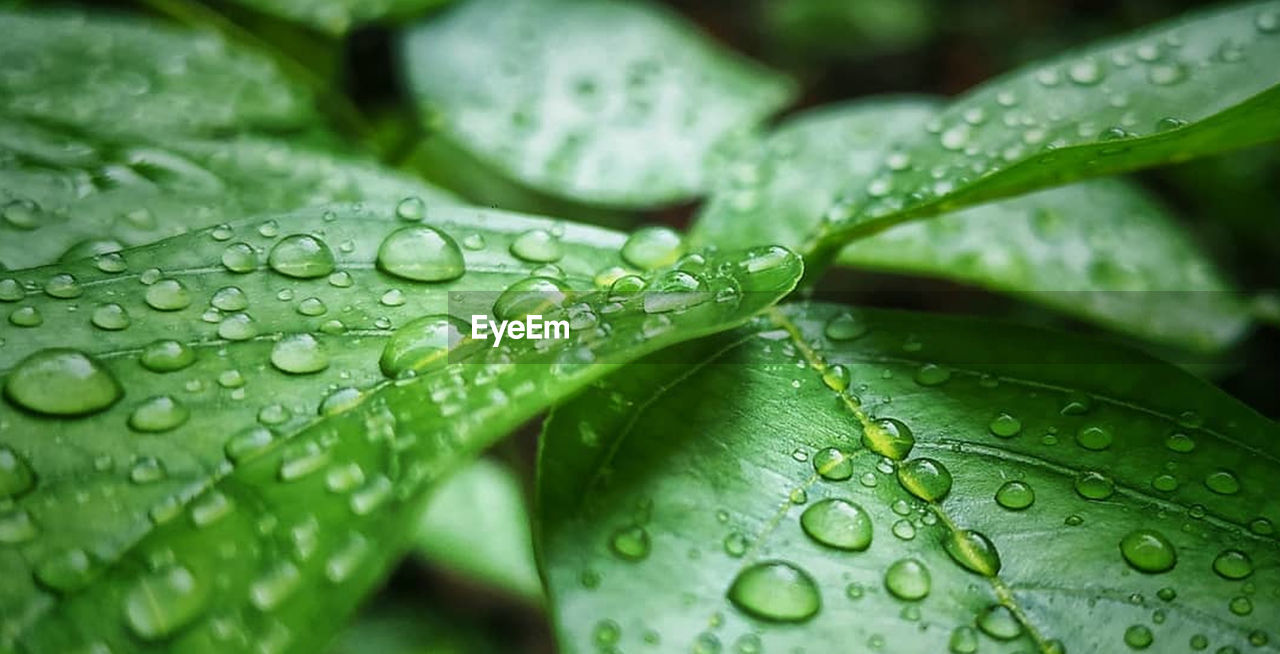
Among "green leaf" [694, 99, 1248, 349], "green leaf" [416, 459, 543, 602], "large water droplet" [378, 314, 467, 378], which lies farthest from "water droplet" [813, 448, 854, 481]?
Answer: "green leaf" [416, 459, 543, 602]

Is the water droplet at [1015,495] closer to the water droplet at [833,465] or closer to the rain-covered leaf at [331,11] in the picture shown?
the water droplet at [833,465]

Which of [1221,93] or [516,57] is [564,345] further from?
[516,57]

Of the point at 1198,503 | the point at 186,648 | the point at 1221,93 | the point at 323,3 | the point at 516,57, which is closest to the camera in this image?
the point at 186,648

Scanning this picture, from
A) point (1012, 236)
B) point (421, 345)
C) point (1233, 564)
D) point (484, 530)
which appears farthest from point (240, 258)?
point (484, 530)

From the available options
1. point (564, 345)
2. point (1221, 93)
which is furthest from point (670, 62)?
point (564, 345)

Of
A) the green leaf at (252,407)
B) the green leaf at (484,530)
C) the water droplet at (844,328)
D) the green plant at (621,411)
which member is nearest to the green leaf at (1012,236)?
the green plant at (621,411)

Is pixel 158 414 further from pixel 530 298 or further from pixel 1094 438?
pixel 1094 438
